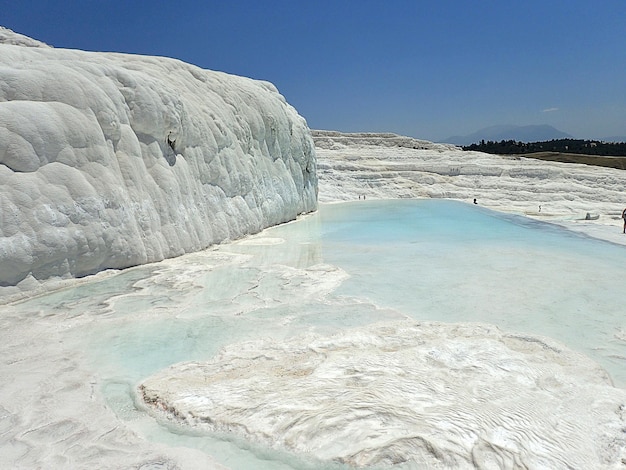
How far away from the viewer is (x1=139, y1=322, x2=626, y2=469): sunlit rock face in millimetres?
2758

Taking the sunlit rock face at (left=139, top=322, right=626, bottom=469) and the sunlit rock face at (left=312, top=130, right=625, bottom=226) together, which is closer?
the sunlit rock face at (left=139, top=322, right=626, bottom=469)

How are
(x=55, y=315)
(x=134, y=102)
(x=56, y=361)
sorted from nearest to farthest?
1. (x=56, y=361)
2. (x=55, y=315)
3. (x=134, y=102)

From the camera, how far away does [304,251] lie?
9.74 meters

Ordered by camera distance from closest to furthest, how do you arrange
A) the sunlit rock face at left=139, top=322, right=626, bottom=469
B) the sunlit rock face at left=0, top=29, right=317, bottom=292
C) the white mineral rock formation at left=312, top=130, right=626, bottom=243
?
Answer: the sunlit rock face at left=139, top=322, right=626, bottom=469, the sunlit rock face at left=0, top=29, right=317, bottom=292, the white mineral rock formation at left=312, top=130, right=626, bottom=243

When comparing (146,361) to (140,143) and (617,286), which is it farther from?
(617,286)

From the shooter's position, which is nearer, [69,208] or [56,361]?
[56,361]

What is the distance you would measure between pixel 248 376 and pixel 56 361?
1758 mm

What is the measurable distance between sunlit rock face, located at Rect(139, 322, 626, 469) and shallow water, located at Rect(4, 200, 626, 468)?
0.22 m

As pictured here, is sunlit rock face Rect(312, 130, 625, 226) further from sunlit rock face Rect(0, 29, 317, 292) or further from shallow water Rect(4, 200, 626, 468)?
sunlit rock face Rect(0, 29, 317, 292)

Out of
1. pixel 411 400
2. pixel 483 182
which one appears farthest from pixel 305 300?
pixel 483 182

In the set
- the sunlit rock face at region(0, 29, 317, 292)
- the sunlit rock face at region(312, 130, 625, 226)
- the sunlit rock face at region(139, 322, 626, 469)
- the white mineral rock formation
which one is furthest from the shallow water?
the sunlit rock face at region(312, 130, 625, 226)

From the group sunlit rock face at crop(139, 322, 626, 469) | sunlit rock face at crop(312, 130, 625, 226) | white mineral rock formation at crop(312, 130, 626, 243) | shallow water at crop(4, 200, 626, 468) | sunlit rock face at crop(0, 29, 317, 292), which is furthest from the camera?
sunlit rock face at crop(312, 130, 625, 226)

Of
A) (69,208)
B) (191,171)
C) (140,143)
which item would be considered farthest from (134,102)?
(69,208)

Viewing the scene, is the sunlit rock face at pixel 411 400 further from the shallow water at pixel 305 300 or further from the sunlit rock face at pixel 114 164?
the sunlit rock face at pixel 114 164
